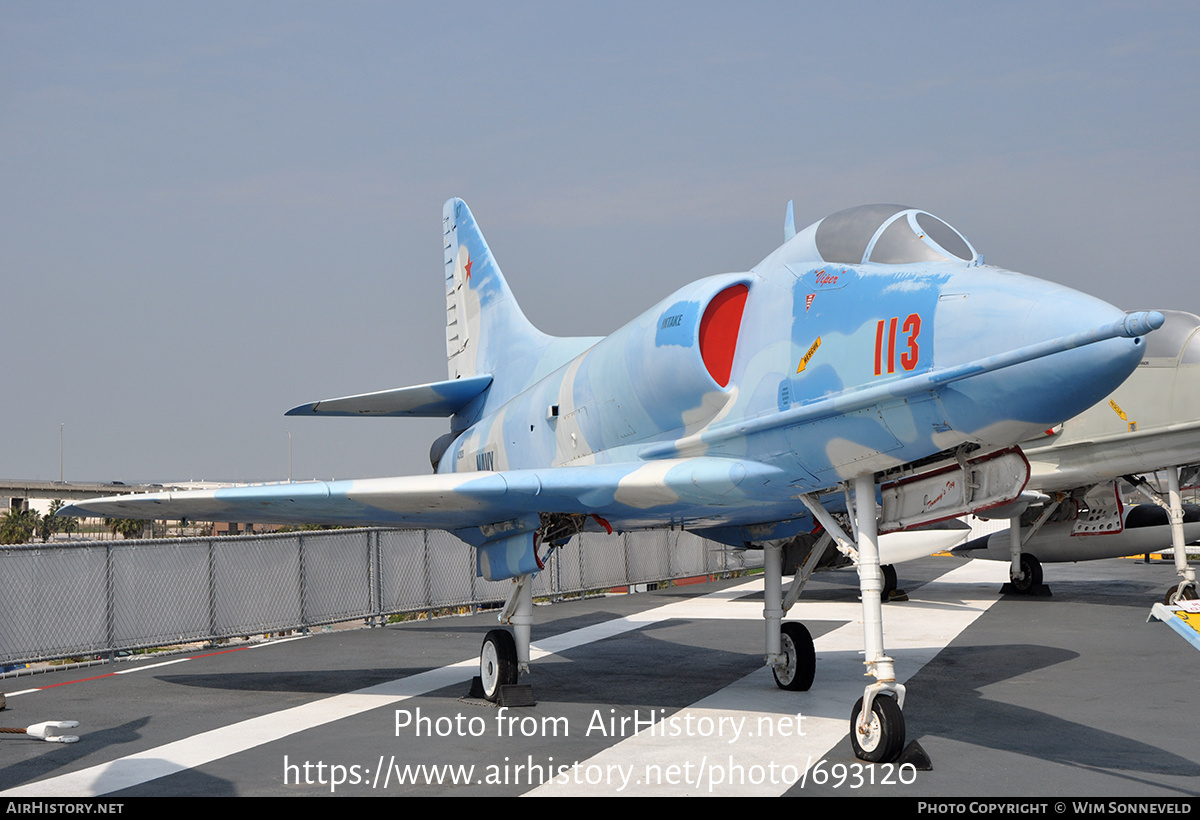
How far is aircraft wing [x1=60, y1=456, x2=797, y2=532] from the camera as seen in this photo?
7.82 meters

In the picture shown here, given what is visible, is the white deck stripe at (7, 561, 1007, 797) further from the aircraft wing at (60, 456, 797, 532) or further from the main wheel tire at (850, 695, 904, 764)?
the aircraft wing at (60, 456, 797, 532)

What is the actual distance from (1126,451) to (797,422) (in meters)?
11.3

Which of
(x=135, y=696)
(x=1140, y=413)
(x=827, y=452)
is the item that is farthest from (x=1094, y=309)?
(x=1140, y=413)

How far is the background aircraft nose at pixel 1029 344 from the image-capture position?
5.46 meters

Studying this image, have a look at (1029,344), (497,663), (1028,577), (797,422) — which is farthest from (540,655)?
(1028,577)

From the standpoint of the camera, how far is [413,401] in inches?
566

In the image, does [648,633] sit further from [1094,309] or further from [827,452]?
[1094,309]

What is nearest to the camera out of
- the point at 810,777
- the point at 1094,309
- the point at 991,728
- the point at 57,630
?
the point at 1094,309

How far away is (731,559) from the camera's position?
90.5ft

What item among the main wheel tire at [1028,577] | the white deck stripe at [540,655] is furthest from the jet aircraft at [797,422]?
the main wheel tire at [1028,577]

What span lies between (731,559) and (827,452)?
69.2ft

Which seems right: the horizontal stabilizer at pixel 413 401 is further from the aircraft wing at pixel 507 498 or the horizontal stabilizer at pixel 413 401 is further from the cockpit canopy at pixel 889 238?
the cockpit canopy at pixel 889 238

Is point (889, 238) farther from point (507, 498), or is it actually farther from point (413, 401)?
point (413, 401)

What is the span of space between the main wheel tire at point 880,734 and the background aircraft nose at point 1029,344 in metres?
2.09
